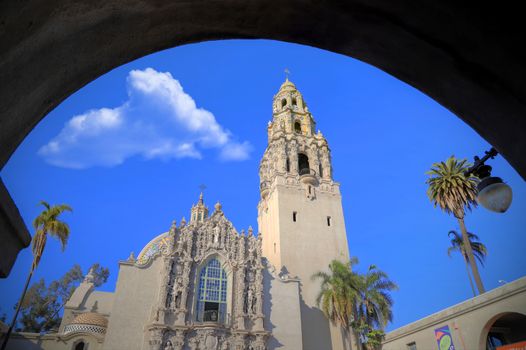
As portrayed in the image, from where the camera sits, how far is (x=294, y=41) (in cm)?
356

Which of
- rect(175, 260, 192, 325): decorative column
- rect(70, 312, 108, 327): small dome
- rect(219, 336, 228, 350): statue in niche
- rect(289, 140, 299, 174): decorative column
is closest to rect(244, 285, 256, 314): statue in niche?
rect(219, 336, 228, 350): statue in niche

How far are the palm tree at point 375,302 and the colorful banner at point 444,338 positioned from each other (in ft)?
22.1

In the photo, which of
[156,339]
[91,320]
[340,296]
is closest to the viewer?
→ [156,339]

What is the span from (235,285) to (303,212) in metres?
12.0

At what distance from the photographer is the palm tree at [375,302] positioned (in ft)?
102

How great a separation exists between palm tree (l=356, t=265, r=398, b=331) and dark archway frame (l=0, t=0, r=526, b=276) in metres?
31.0

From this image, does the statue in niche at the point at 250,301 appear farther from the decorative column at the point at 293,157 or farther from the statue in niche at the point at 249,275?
the decorative column at the point at 293,157

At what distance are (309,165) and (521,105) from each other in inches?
1665

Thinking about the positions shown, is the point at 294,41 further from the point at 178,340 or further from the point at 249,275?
the point at 249,275

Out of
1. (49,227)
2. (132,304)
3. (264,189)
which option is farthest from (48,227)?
(264,189)

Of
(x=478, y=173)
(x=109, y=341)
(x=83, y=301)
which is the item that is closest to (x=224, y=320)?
(x=109, y=341)

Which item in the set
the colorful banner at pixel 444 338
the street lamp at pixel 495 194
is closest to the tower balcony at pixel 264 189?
the colorful banner at pixel 444 338

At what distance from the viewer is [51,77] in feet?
8.54

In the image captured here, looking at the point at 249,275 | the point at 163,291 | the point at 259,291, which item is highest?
the point at 249,275
